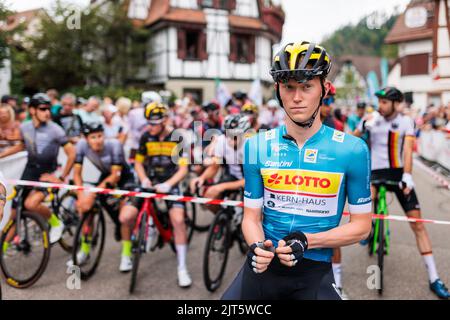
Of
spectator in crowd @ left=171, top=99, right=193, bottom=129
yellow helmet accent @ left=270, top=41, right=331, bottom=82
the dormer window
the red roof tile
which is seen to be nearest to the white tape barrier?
spectator in crowd @ left=171, top=99, right=193, bottom=129

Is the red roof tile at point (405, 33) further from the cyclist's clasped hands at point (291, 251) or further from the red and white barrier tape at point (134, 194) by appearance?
the cyclist's clasped hands at point (291, 251)

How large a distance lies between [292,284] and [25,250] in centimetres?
414

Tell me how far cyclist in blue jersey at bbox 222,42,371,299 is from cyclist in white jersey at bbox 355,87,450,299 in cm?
279

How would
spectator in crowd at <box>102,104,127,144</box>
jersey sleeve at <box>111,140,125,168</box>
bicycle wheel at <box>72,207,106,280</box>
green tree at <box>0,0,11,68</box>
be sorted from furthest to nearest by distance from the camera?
spectator in crowd at <box>102,104,127,144</box>, jersey sleeve at <box>111,140,125,168</box>, bicycle wheel at <box>72,207,106,280</box>, green tree at <box>0,0,11,68</box>

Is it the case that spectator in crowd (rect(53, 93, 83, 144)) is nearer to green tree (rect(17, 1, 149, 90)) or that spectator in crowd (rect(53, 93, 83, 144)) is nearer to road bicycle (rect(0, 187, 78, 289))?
road bicycle (rect(0, 187, 78, 289))

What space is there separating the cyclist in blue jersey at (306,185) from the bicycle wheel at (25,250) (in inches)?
126

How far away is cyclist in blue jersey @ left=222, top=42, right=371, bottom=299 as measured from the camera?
234 centimetres

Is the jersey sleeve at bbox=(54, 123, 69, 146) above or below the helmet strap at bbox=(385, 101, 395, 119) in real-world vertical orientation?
below

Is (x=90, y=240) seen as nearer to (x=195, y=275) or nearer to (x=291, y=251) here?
(x=195, y=275)

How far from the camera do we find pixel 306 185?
2.41 metres

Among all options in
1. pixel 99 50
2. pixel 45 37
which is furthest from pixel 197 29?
pixel 45 37

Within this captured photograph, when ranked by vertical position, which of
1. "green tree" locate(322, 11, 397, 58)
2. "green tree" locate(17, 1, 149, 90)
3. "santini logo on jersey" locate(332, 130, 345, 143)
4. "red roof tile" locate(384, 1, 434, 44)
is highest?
"green tree" locate(322, 11, 397, 58)

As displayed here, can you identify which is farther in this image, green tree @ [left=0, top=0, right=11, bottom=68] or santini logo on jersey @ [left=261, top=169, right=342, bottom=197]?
green tree @ [left=0, top=0, right=11, bottom=68]

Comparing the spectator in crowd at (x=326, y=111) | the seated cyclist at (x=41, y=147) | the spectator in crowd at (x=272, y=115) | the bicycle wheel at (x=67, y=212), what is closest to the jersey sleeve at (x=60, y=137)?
the seated cyclist at (x=41, y=147)
